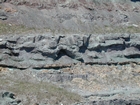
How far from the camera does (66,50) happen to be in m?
35.8

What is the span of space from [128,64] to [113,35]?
101 inches

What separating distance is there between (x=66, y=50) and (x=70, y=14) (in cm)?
621

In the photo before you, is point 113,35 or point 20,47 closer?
point 20,47

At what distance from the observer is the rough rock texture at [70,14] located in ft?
126

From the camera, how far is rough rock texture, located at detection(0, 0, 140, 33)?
38.5 metres

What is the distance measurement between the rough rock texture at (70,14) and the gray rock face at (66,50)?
248cm

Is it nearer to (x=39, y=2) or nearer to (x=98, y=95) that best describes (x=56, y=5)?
(x=39, y=2)

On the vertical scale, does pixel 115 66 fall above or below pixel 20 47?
below

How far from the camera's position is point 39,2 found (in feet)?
134

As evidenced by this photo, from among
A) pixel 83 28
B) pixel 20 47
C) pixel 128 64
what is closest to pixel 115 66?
pixel 128 64

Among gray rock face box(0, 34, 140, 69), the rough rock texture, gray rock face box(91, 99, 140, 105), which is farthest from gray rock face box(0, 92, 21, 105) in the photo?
the rough rock texture

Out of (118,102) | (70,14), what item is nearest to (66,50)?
(70,14)

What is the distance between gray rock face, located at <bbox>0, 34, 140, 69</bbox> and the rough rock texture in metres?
2.48

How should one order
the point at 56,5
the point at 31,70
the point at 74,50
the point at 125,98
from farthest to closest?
the point at 56,5 → the point at 74,50 → the point at 31,70 → the point at 125,98
